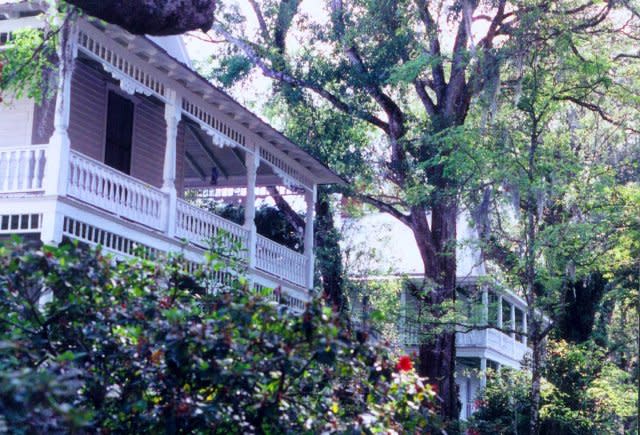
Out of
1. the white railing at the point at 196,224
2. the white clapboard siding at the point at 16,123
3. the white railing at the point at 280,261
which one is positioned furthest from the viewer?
the white railing at the point at 280,261

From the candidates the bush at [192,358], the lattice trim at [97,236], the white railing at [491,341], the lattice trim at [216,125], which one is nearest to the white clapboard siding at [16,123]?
the lattice trim at [97,236]

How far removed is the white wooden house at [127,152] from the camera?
12352 millimetres

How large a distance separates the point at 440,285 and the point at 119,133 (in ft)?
28.8

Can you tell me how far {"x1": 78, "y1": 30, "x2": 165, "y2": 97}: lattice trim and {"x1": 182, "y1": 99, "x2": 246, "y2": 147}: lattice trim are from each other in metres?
0.96

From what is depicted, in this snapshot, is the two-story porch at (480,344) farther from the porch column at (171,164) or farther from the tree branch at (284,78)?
the porch column at (171,164)

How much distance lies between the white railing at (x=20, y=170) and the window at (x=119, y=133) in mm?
3758

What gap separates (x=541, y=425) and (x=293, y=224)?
11.6 meters

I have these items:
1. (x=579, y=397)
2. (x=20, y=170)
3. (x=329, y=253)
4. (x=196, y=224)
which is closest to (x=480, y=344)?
(x=329, y=253)

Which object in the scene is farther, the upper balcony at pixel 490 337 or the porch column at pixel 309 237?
the upper balcony at pixel 490 337

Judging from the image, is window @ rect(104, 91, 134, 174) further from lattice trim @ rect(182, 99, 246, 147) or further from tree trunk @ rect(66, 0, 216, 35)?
tree trunk @ rect(66, 0, 216, 35)

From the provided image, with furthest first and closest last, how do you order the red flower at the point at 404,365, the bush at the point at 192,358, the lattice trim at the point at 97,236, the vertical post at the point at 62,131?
the lattice trim at the point at 97,236
the vertical post at the point at 62,131
the red flower at the point at 404,365
the bush at the point at 192,358

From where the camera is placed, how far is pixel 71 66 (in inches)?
485

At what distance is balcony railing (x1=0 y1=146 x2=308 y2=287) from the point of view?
12438 millimetres

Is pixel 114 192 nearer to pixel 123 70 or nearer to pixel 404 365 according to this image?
pixel 123 70
